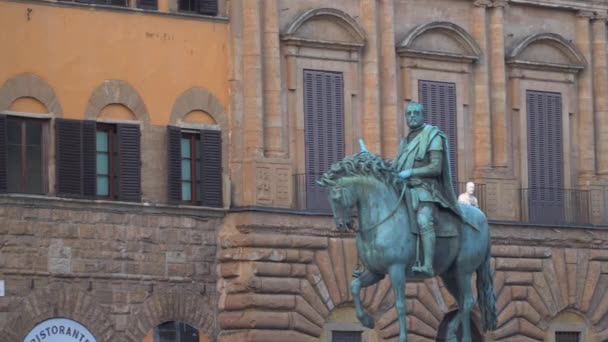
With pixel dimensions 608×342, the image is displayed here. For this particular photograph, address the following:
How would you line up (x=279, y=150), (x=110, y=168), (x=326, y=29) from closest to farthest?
1. (x=110, y=168)
2. (x=279, y=150)
3. (x=326, y=29)

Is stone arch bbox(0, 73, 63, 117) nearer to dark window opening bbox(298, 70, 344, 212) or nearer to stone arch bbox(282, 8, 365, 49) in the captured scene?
stone arch bbox(282, 8, 365, 49)

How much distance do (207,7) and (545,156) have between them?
8515mm

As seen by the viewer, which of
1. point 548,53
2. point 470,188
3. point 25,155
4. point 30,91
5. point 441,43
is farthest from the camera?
point 548,53

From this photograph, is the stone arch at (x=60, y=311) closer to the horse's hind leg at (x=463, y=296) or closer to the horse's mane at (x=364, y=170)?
the horse's hind leg at (x=463, y=296)

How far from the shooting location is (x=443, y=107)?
139 ft

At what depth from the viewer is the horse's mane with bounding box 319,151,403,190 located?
23469mm

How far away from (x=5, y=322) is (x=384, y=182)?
13.8 metres

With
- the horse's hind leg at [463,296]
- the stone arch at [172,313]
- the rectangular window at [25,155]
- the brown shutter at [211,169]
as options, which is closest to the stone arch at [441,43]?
the brown shutter at [211,169]

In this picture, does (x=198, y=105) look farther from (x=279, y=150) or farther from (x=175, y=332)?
(x=175, y=332)

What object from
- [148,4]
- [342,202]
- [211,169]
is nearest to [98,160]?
[211,169]

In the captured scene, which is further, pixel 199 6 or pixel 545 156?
pixel 545 156

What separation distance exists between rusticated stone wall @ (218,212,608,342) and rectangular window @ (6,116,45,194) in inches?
158

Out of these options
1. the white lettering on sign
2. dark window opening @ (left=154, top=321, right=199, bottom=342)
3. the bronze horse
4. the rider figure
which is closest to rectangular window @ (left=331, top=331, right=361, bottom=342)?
dark window opening @ (left=154, top=321, right=199, bottom=342)

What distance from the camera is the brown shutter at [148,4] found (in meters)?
38.4
